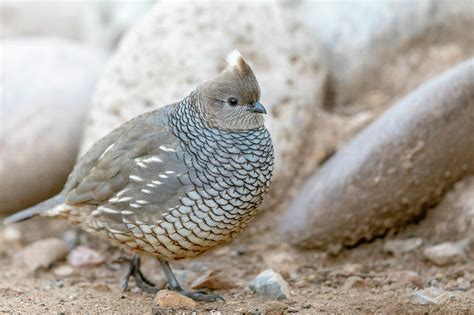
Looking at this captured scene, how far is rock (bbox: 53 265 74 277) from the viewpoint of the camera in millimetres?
6057

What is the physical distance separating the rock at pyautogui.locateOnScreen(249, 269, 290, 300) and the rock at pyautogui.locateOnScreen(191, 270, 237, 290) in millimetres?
193

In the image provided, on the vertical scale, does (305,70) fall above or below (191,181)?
A: above

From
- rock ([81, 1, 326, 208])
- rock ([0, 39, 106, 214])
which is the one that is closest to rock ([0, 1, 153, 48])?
rock ([0, 39, 106, 214])

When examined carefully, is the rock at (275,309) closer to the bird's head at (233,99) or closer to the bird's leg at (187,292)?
the bird's leg at (187,292)

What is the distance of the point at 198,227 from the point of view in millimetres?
4695

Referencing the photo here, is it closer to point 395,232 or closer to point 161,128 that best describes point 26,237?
point 161,128

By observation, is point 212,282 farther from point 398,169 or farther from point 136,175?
point 398,169

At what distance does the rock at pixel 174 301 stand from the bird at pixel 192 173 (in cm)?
22

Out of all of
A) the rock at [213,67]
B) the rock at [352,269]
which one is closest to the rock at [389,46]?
the rock at [213,67]

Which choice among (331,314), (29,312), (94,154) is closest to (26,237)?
(94,154)

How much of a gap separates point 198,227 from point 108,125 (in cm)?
226

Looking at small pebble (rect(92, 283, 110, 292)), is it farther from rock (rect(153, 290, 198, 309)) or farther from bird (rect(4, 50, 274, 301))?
rock (rect(153, 290, 198, 309))

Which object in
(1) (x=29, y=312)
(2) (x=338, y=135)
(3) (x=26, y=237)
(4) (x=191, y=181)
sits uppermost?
(2) (x=338, y=135)

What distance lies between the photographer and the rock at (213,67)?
6.60 meters
